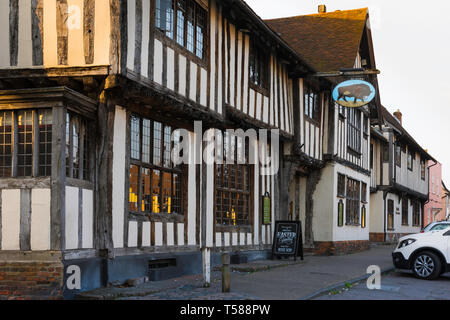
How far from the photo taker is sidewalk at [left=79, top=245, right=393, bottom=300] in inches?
358

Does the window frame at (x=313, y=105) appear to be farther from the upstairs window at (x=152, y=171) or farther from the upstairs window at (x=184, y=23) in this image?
the upstairs window at (x=152, y=171)

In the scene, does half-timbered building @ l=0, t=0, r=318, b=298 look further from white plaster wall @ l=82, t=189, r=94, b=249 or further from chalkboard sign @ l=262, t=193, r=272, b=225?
chalkboard sign @ l=262, t=193, r=272, b=225

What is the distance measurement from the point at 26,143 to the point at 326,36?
1652 cm

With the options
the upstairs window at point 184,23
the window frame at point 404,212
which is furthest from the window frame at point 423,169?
the upstairs window at point 184,23

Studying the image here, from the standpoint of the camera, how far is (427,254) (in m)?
13.5

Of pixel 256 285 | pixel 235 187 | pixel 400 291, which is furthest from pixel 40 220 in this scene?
pixel 235 187

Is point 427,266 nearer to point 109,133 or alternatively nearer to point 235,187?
point 235,187

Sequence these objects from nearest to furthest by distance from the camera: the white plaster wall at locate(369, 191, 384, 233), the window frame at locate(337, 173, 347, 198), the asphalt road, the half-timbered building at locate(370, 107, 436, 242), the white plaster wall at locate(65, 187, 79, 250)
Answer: the white plaster wall at locate(65, 187, 79, 250)
the asphalt road
the window frame at locate(337, 173, 347, 198)
the half-timbered building at locate(370, 107, 436, 242)
the white plaster wall at locate(369, 191, 384, 233)

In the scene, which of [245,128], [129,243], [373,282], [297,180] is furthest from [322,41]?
[129,243]

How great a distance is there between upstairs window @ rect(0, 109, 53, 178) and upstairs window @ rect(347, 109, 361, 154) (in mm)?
15810

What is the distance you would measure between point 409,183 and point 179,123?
28068 mm

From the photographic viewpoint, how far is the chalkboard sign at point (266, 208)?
16.5 m

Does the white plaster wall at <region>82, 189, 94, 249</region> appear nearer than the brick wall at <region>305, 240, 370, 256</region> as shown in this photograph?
Yes

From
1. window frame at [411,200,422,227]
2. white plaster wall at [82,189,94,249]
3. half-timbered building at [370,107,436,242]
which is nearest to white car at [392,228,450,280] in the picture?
white plaster wall at [82,189,94,249]
